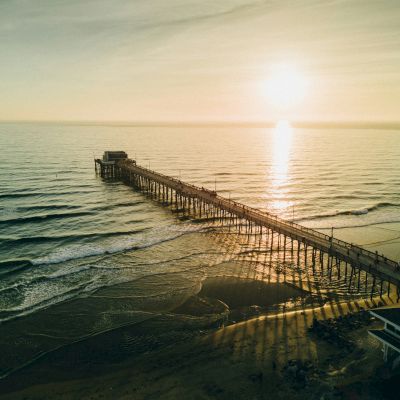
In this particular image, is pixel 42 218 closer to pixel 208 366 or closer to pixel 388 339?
pixel 208 366

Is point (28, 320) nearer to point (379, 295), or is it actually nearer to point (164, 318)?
point (164, 318)

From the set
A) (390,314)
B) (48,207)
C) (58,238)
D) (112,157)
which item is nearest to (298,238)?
(390,314)

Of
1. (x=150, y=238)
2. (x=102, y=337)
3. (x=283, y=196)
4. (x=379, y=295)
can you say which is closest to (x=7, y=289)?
(x=102, y=337)

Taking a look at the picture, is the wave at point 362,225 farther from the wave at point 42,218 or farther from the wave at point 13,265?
the wave at point 13,265

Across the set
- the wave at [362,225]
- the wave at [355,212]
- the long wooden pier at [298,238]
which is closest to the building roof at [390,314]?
the long wooden pier at [298,238]

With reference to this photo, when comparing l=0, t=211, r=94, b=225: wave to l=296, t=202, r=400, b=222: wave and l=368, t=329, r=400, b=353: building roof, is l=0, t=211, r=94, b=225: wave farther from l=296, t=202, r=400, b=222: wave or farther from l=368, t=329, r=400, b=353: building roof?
l=368, t=329, r=400, b=353: building roof

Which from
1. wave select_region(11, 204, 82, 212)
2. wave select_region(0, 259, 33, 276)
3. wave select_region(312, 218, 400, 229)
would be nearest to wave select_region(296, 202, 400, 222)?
wave select_region(312, 218, 400, 229)

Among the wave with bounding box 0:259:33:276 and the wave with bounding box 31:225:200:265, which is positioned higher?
the wave with bounding box 31:225:200:265
